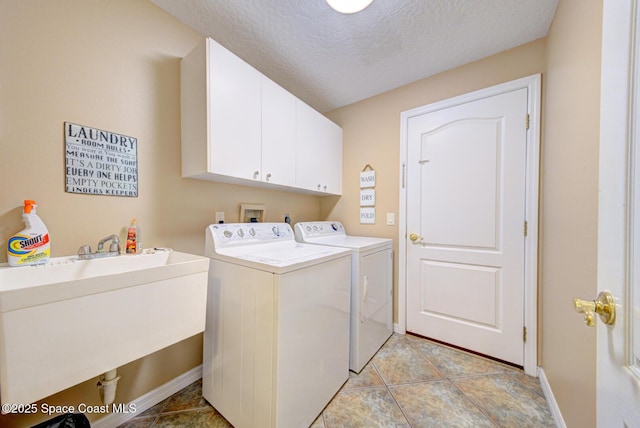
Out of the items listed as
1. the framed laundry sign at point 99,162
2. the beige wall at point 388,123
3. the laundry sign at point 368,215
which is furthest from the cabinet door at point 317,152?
the framed laundry sign at point 99,162

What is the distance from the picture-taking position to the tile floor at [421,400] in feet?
4.19

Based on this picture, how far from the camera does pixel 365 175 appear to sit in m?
2.45

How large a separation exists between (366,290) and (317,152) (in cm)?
133

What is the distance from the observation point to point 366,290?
1.74 metres

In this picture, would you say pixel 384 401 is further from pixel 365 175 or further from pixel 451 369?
pixel 365 175

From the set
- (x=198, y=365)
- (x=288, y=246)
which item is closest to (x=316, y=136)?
(x=288, y=246)

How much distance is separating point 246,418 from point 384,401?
829 mm

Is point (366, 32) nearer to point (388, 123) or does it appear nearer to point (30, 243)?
point (388, 123)

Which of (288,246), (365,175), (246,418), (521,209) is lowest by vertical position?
(246,418)

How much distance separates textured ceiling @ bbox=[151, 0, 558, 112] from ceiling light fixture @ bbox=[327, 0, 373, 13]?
0.14 metres

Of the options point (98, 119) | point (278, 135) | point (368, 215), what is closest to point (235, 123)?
point (278, 135)

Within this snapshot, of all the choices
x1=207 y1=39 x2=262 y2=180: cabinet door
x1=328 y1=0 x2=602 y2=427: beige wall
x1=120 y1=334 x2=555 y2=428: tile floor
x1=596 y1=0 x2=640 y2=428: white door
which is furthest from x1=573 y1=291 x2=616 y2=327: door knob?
x1=207 y1=39 x2=262 y2=180: cabinet door

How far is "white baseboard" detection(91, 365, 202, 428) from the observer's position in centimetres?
121

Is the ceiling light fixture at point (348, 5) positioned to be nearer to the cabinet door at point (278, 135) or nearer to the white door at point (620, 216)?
the cabinet door at point (278, 135)
